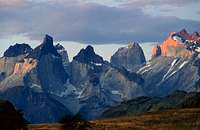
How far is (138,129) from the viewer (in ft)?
314

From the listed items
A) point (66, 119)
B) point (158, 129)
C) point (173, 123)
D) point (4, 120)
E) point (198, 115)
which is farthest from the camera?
point (198, 115)

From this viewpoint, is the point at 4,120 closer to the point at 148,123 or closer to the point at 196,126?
the point at 196,126

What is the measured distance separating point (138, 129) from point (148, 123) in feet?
45.6

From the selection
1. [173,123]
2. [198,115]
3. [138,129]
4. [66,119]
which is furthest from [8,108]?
[198,115]

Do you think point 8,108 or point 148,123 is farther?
point 148,123

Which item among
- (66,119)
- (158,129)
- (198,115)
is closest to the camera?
(66,119)

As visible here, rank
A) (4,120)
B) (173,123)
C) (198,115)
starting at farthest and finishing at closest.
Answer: (198,115)
(173,123)
(4,120)

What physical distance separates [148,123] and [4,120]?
43533mm

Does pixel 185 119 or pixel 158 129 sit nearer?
pixel 158 129

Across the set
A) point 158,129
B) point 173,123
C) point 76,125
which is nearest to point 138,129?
point 158,129

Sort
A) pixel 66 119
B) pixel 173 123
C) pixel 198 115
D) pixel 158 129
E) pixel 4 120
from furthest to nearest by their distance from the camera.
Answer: pixel 198 115, pixel 173 123, pixel 158 129, pixel 66 119, pixel 4 120

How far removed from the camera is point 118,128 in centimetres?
9825

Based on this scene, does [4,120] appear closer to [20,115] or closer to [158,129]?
[20,115]

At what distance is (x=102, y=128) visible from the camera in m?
99.9
